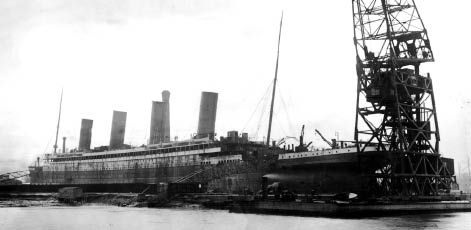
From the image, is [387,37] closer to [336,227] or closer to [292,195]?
[292,195]

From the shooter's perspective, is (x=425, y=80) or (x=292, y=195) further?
(x=425, y=80)

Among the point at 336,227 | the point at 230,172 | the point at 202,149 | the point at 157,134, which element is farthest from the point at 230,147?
the point at 336,227

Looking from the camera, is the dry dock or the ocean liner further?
the ocean liner

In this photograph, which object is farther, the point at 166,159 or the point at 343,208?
the point at 166,159

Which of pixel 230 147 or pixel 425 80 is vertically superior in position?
pixel 425 80

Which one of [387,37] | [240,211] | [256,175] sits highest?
[387,37]

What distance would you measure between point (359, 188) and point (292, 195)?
9.47m

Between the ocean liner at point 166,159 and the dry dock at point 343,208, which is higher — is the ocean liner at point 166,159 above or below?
above

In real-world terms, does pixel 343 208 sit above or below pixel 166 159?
below

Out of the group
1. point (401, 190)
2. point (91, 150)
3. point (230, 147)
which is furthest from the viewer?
point (91, 150)

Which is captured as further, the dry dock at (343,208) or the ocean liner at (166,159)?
the ocean liner at (166,159)

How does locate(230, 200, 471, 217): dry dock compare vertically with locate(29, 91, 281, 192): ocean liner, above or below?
below

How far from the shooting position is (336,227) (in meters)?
23.1

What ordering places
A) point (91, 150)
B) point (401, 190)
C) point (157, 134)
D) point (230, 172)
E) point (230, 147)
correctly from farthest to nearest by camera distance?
1. point (91, 150)
2. point (157, 134)
3. point (230, 147)
4. point (230, 172)
5. point (401, 190)
